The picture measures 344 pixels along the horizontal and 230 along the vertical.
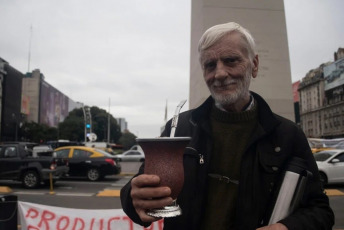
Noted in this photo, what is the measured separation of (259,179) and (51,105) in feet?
327

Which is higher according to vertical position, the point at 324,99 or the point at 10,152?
the point at 324,99

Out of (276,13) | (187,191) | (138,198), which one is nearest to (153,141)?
(138,198)

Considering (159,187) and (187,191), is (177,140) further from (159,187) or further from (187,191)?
(187,191)

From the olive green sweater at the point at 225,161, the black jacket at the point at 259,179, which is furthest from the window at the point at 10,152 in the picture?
the olive green sweater at the point at 225,161

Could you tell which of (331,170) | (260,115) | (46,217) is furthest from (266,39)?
(260,115)

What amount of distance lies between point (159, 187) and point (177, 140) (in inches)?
7.6

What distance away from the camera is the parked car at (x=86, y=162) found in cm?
1441

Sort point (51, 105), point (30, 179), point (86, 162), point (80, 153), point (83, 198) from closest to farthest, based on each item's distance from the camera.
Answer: point (83, 198), point (30, 179), point (86, 162), point (80, 153), point (51, 105)

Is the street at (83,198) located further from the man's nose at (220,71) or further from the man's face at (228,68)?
the man's nose at (220,71)

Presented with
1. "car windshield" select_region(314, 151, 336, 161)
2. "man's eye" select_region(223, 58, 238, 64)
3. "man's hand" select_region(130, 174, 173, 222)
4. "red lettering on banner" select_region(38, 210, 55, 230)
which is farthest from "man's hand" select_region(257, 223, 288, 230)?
"car windshield" select_region(314, 151, 336, 161)

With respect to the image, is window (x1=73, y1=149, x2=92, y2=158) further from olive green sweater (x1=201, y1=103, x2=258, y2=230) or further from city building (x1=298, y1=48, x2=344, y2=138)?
city building (x1=298, y1=48, x2=344, y2=138)

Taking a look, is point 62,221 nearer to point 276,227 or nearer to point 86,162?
point 276,227

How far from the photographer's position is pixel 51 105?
94812 millimetres

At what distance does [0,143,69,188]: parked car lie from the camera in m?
11.9
